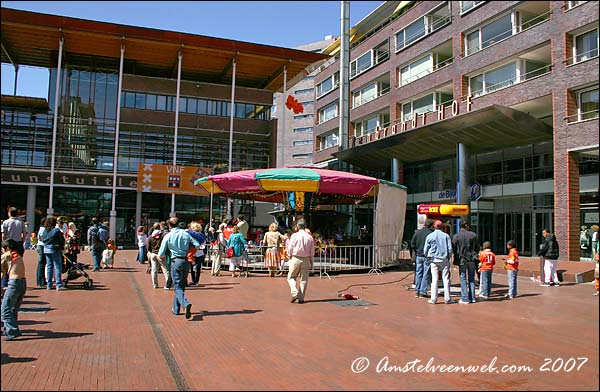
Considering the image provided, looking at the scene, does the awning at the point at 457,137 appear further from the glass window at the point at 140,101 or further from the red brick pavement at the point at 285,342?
Result: the glass window at the point at 140,101

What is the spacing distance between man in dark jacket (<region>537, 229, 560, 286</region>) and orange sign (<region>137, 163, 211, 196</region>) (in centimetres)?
2370

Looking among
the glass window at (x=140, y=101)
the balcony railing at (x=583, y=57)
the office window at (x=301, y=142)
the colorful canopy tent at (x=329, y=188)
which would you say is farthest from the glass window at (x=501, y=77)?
the office window at (x=301, y=142)

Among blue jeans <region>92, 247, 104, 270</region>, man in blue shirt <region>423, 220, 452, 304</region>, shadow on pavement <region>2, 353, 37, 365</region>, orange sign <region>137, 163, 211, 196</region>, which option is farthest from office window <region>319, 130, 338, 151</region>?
shadow on pavement <region>2, 353, 37, 365</region>

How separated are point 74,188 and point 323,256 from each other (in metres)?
26.1

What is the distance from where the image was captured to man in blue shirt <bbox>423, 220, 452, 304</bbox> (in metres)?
10.3

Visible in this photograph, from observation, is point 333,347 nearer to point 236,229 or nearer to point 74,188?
point 236,229

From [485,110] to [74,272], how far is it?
1665cm

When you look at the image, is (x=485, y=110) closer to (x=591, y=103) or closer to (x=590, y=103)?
(x=590, y=103)

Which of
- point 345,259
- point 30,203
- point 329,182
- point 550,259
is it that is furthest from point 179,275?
point 30,203

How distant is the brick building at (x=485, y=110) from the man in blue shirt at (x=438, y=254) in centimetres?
328

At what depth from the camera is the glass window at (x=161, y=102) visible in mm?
38188

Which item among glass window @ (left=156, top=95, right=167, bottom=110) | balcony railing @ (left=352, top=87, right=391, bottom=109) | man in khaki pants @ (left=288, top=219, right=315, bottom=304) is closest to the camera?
man in khaki pants @ (left=288, top=219, right=315, bottom=304)

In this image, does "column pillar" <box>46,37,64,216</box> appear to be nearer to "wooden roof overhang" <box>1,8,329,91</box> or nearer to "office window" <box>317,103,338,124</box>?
"wooden roof overhang" <box>1,8,329,91</box>

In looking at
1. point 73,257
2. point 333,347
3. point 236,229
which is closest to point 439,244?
point 333,347
